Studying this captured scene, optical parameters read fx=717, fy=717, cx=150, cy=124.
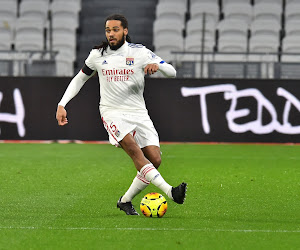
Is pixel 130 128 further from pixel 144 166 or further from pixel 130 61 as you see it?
pixel 130 61

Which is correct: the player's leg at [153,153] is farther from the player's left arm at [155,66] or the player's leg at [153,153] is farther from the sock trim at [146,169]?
the player's left arm at [155,66]

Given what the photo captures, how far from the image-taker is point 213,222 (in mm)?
6734

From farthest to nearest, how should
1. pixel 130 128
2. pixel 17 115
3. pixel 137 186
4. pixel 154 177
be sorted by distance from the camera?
1. pixel 17 115
2. pixel 137 186
3. pixel 130 128
4. pixel 154 177

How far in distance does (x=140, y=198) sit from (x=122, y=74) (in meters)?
1.87

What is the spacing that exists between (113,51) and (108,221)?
1791mm

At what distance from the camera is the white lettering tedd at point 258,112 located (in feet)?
58.4

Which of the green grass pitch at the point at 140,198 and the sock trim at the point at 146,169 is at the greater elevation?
the sock trim at the point at 146,169

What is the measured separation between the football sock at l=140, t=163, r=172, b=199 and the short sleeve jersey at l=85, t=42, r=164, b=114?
694 millimetres

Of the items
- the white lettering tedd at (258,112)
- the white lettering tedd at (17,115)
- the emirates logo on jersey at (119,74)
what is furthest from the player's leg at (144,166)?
the white lettering tedd at (17,115)

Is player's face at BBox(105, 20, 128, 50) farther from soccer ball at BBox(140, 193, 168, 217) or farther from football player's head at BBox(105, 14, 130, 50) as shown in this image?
soccer ball at BBox(140, 193, 168, 217)

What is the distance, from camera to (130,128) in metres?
7.22

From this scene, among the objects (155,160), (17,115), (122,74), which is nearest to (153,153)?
(155,160)

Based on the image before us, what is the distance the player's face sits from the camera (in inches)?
284

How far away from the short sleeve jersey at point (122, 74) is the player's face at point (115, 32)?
0.42ft
